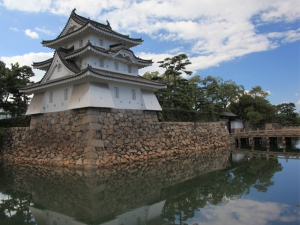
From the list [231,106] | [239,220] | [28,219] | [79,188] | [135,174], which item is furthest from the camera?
[231,106]

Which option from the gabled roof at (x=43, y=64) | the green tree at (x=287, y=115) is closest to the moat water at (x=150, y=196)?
the gabled roof at (x=43, y=64)

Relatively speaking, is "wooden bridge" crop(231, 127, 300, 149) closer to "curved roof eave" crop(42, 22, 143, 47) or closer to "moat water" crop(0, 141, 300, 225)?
"moat water" crop(0, 141, 300, 225)

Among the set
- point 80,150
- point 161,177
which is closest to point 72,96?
point 80,150

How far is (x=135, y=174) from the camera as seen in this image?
1026 centimetres

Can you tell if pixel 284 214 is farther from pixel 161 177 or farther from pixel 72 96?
pixel 72 96

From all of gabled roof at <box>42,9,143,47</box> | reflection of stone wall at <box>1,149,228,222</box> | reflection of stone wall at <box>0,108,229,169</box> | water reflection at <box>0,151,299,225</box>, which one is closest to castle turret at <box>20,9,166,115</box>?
gabled roof at <box>42,9,143,47</box>

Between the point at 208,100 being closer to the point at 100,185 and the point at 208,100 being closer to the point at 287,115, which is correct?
the point at 100,185

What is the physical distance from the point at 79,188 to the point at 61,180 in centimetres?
156

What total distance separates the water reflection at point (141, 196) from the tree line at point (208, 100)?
25.0ft

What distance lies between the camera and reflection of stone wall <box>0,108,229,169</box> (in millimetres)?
11930

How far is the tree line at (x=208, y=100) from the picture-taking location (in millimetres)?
20094

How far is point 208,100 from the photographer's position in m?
25.2

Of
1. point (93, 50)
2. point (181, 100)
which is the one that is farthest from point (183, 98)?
point (93, 50)

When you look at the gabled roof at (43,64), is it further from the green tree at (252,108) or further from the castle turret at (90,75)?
the green tree at (252,108)
